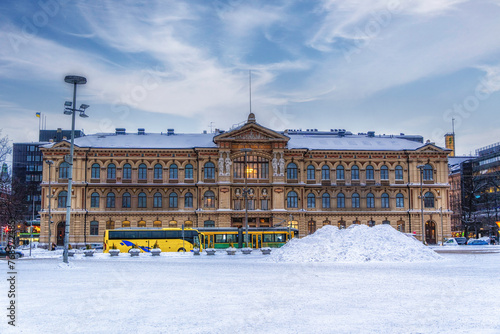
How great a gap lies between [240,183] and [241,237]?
1581 cm

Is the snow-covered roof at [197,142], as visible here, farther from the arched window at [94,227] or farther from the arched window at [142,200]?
the arched window at [94,227]

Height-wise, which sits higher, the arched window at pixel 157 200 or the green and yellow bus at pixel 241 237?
the arched window at pixel 157 200

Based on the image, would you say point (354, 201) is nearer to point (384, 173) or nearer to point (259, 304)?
point (384, 173)

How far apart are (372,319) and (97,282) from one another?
1346 centimetres

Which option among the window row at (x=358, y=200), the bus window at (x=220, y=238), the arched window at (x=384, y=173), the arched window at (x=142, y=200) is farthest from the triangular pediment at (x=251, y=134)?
the bus window at (x=220, y=238)

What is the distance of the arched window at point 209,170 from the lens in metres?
78.8

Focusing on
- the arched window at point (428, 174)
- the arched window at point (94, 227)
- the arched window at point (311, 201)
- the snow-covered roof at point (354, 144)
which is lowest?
the arched window at point (94, 227)

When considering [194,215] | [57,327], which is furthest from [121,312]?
[194,215]

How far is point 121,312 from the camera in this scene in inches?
587

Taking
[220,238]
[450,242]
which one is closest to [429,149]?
[450,242]

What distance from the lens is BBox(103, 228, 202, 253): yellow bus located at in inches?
2231

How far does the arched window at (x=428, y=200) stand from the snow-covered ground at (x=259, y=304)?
58.0m

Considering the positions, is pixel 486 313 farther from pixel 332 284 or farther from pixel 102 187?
pixel 102 187

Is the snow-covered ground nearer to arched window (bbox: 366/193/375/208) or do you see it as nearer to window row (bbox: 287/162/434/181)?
window row (bbox: 287/162/434/181)
